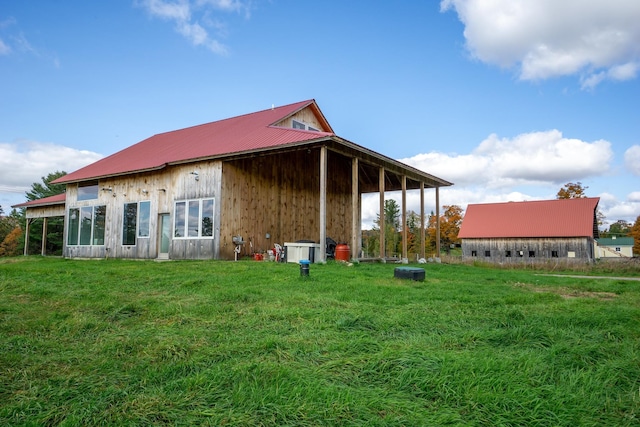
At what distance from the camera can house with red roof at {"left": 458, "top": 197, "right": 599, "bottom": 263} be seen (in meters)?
30.7

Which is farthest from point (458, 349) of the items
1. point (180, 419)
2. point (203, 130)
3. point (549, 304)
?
point (203, 130)

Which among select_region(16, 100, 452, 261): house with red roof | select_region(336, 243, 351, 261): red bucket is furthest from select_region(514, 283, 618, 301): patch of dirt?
select_region(336, 243, 351, 261): red bucket

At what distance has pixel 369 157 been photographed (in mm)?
15141

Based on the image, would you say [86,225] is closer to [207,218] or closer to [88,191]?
[88,191]

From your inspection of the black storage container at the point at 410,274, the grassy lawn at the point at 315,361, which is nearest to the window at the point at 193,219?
the black storage container at the point at 410,274

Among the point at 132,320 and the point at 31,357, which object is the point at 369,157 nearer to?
the point at 132,320

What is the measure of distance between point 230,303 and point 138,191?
42.6 feet

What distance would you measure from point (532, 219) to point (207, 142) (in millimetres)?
27268

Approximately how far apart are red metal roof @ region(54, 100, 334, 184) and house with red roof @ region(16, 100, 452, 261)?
0.10 m

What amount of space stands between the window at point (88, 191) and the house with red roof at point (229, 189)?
0.05m

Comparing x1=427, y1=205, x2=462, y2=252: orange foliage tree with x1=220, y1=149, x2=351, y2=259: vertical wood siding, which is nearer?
x1=220, y1=149, x2=351, y2=259: vertical wood siding

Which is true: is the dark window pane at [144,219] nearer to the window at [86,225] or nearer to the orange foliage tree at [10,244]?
the window at [86,225]

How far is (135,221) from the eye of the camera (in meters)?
17.0

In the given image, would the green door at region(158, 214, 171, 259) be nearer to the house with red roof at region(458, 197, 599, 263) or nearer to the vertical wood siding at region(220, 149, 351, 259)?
the vertical wood siding at region(220, 149, 351, 259)
